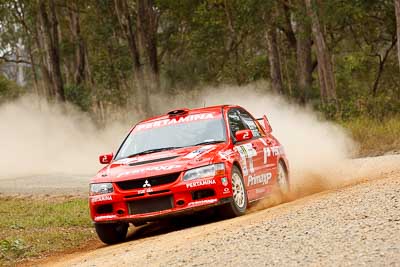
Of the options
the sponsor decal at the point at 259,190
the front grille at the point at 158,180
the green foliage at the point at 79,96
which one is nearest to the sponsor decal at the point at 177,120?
the sponsor decal at the point at 259,190

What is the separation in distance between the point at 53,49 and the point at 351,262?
3825cm

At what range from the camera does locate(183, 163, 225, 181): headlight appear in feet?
34.9

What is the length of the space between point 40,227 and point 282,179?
3935 millimetres

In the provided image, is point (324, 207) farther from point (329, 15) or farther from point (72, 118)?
point (72, 118)

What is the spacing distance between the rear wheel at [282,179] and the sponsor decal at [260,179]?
53 centimetres

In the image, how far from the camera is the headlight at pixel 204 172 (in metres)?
10.6

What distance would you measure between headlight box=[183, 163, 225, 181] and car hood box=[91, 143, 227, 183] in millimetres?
61

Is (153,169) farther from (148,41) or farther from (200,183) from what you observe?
(148,41)

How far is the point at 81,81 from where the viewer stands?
52.3 metres

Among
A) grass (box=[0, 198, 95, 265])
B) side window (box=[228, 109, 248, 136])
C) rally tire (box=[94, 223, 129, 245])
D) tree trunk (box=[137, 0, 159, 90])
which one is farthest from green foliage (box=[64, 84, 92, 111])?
rally tire (box=[94, 223, 129, 245])

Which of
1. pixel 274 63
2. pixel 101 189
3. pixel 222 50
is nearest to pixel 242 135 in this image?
pixel 101 189

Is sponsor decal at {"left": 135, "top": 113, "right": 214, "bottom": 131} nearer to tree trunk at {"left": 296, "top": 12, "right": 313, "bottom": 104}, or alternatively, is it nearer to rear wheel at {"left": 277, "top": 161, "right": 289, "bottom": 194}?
rear wheel at {"left": 277, "top": 161, "right": 289, "bottom": 194}

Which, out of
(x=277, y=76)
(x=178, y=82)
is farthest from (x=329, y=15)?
(x=178, y=82)

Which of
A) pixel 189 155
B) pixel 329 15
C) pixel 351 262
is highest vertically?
pixel 329 15
